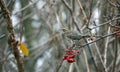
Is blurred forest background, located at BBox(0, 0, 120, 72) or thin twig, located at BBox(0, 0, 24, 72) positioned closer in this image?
thin twig, located at BBox(0, 0, 24, 72)

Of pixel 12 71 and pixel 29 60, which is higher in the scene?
pixel 12 71

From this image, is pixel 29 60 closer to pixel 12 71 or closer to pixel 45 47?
pixel 45 47

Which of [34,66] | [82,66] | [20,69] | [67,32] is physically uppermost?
[67,32]

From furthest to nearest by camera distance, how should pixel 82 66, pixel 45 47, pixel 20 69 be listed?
pixel 45 47 < pixel 82 66 < pixel 20 69

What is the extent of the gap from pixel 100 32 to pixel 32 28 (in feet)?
12.7

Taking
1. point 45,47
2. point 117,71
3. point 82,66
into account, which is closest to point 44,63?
point 45,47

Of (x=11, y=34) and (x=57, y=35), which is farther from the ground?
(x=11, y=34)

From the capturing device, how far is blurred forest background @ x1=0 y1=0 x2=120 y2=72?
2.74 meters

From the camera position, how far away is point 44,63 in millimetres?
5844

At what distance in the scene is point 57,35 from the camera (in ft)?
13.2

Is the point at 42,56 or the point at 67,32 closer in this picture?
the point at 67,32

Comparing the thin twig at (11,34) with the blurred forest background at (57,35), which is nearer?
the thin twig at (11,34)

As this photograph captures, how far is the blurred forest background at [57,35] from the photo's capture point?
274cm

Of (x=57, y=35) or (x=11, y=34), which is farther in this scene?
(x=57, y=35)
